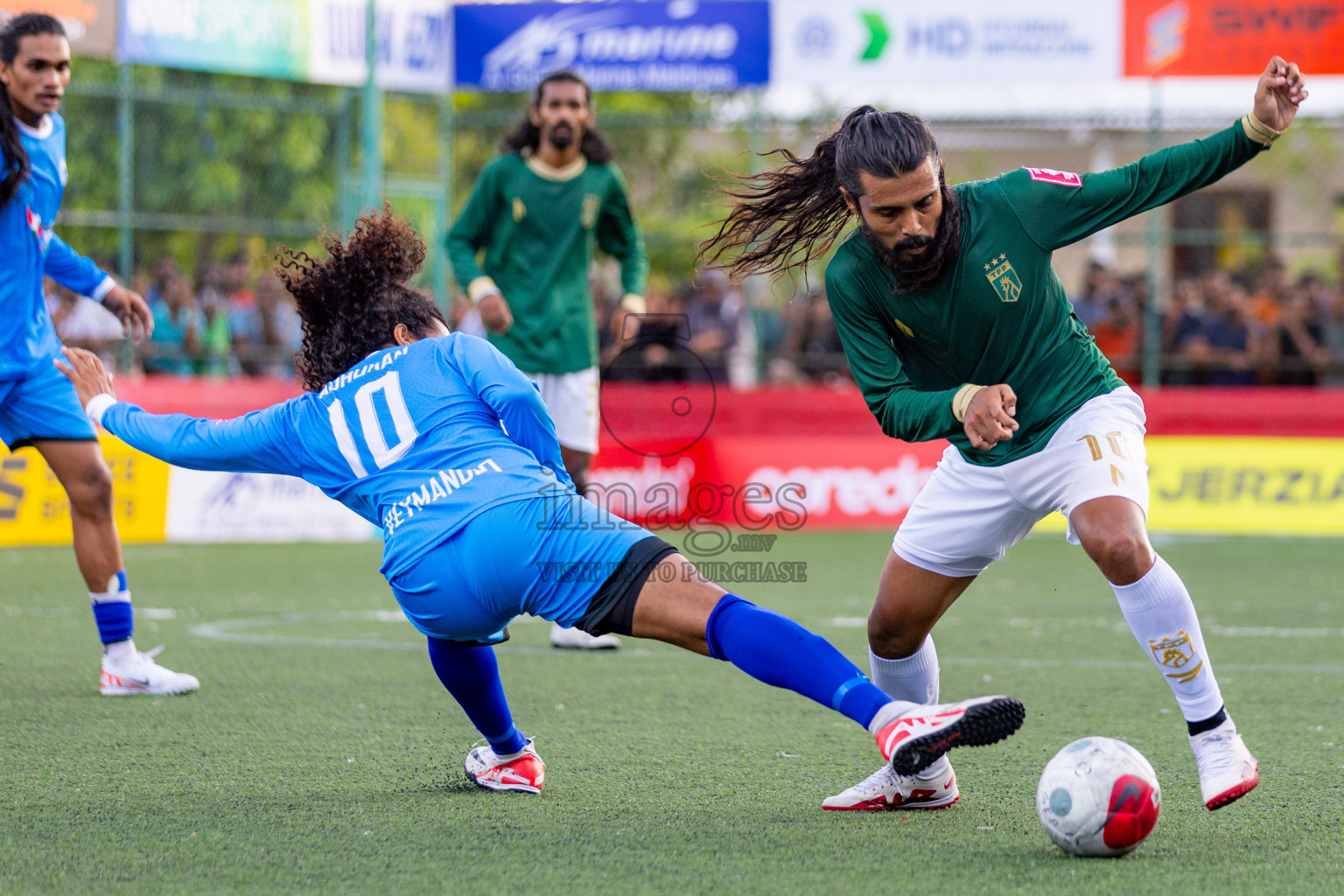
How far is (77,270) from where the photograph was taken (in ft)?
18.7

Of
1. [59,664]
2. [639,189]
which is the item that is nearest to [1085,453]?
[59,664]

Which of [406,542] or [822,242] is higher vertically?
[822,242]

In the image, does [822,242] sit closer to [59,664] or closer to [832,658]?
[832,658]

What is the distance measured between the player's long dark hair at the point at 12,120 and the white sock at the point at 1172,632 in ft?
13.1

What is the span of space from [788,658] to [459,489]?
2.82 ft

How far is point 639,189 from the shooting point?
69.4 feet

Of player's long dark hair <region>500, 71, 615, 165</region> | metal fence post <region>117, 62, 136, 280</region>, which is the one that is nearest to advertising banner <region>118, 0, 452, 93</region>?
metal fence post <region>117, 62, 136, 280</region>

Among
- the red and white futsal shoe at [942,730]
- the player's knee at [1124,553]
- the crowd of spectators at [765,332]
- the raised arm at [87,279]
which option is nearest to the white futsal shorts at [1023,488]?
the player's knee at [1124,553]

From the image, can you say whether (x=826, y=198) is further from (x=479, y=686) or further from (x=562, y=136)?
(x=562, y=136)

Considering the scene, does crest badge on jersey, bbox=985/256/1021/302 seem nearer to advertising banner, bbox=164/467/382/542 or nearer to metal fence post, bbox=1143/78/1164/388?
advertising banner, bbox=164/467/382/542

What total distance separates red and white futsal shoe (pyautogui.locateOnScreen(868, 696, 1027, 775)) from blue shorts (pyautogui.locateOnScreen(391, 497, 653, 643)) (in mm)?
764

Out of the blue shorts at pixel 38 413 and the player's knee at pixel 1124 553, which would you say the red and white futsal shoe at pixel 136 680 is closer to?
the blue shorts at pixel 38 413

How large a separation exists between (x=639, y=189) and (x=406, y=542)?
18.0 m

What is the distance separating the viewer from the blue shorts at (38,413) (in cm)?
541
